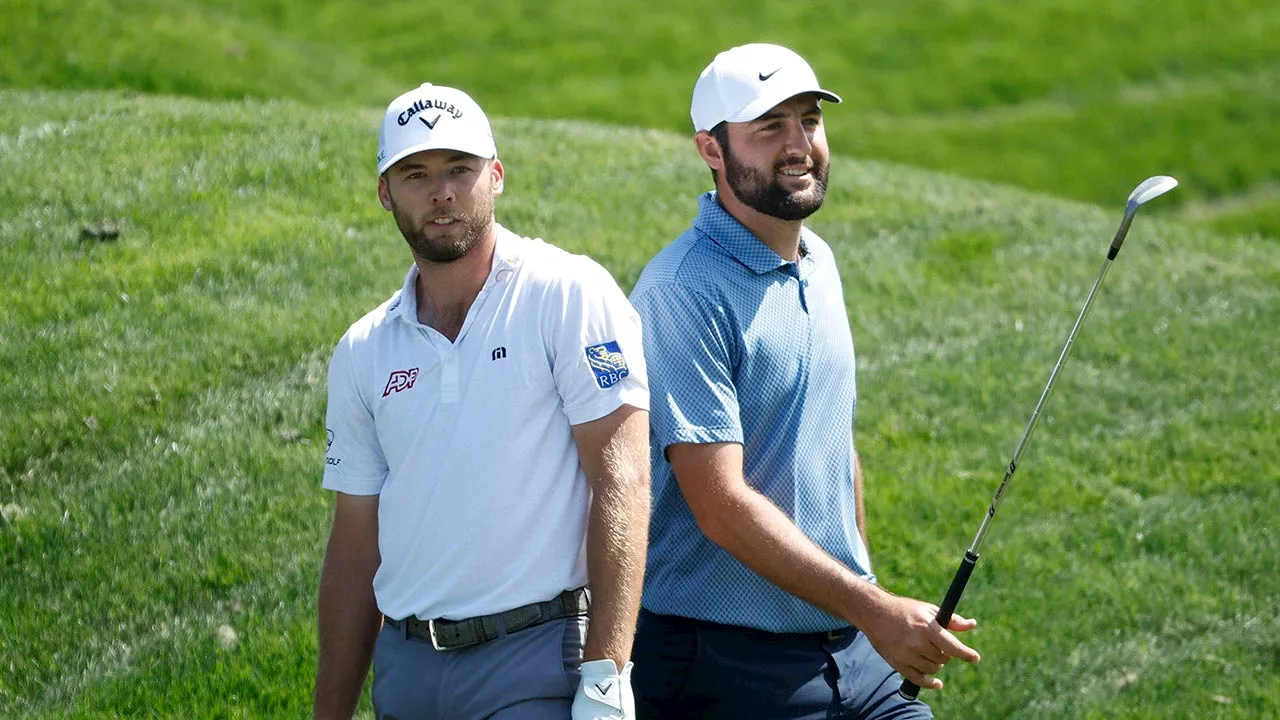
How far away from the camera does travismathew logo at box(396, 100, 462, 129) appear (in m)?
4.99

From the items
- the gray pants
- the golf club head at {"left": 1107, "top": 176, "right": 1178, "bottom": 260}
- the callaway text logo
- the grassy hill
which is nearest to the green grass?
the gray pants

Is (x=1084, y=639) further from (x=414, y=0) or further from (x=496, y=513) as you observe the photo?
(x=414, y=0)

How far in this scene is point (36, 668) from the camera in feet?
24.5

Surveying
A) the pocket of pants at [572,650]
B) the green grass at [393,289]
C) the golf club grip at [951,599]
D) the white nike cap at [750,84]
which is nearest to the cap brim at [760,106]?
the white nike cap at [750,84]

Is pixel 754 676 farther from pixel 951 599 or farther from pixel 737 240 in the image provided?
pixel 737 240

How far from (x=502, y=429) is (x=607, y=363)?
38cm

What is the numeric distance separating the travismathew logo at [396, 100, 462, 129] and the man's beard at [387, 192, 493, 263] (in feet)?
0.92

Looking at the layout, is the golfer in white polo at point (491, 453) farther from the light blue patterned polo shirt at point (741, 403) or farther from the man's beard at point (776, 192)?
the man's beard at point (776, 192)

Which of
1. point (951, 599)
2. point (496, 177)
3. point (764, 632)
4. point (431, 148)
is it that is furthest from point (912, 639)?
point (431, 148)

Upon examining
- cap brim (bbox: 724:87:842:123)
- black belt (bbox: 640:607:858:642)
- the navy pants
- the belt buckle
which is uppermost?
cap brim (bbox: 724:87:842:123)

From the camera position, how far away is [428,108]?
5.01 metres

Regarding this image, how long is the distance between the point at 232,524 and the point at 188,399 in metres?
1.49

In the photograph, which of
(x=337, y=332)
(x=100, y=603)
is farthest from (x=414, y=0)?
(x=100, y=603)

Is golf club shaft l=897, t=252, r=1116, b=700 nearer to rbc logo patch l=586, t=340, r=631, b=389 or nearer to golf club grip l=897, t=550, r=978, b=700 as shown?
golf club grip l=897, t=550, r=978, b=700
